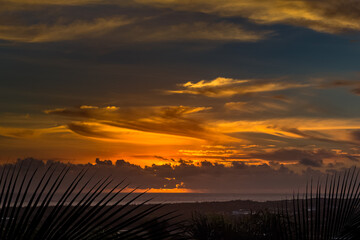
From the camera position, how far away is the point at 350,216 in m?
5.12

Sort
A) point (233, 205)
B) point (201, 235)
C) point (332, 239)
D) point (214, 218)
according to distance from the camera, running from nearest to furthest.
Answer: point (332, 239), point (201, 235), point (214, 218), point (233, 205)

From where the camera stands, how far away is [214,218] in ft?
47.7

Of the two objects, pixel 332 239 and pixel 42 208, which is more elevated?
pixel 42 208

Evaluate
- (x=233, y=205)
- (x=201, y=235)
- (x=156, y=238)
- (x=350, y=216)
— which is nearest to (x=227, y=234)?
(x=201, y=235)

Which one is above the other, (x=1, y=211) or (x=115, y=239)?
(x=1, y=211)

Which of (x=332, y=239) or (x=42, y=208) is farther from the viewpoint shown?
(x=332, y=239)

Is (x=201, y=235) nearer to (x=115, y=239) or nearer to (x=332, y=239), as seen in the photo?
(x=332, y=239)

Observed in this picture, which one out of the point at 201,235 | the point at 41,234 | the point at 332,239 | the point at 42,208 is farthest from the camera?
the point at 201,235

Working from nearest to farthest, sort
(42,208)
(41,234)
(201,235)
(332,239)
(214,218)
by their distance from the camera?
1. (41,234)
2. (42,208)
3. (332,239)
4. (201,235)
5. (214,218)

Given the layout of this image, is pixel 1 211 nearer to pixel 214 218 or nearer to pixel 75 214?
pixel 75 214

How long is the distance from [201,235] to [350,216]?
29.0 ft

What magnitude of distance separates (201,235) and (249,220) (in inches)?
91.8

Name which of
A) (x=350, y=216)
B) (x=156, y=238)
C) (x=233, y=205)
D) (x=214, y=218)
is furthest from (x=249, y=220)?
(x=233, y=205)

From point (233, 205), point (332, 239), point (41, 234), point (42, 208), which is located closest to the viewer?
point (41, 234)
